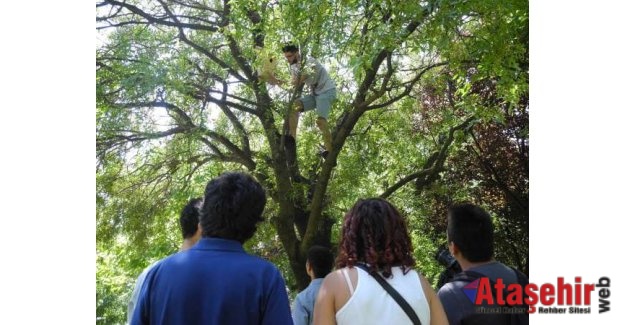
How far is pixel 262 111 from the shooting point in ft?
24.2

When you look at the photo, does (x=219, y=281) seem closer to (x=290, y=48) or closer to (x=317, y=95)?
(x=290, y=48)

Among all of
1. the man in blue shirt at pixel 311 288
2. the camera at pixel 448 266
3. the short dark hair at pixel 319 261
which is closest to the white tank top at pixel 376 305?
the camera at pixel 448 266

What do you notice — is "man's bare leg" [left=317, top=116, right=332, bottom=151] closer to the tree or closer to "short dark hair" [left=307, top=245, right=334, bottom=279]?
the tree

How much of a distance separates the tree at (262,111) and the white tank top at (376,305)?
2504 mm

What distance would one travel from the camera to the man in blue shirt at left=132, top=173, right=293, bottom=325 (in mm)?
2076

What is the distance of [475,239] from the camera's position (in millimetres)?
2770

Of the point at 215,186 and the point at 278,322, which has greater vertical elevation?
the point at 215,186

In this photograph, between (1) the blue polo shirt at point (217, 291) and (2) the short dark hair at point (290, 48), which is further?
(2) the short dark hair at point (290, 48)

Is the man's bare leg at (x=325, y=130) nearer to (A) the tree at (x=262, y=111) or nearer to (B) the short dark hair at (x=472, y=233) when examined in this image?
(A) the tree at (x=262, y=111)

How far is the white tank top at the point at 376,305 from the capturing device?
221cm

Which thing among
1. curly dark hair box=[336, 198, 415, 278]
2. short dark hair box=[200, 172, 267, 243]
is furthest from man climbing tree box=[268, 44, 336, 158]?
short dark hair box=[200, 172, 267, 243]

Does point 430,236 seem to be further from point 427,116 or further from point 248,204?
point 248,204
